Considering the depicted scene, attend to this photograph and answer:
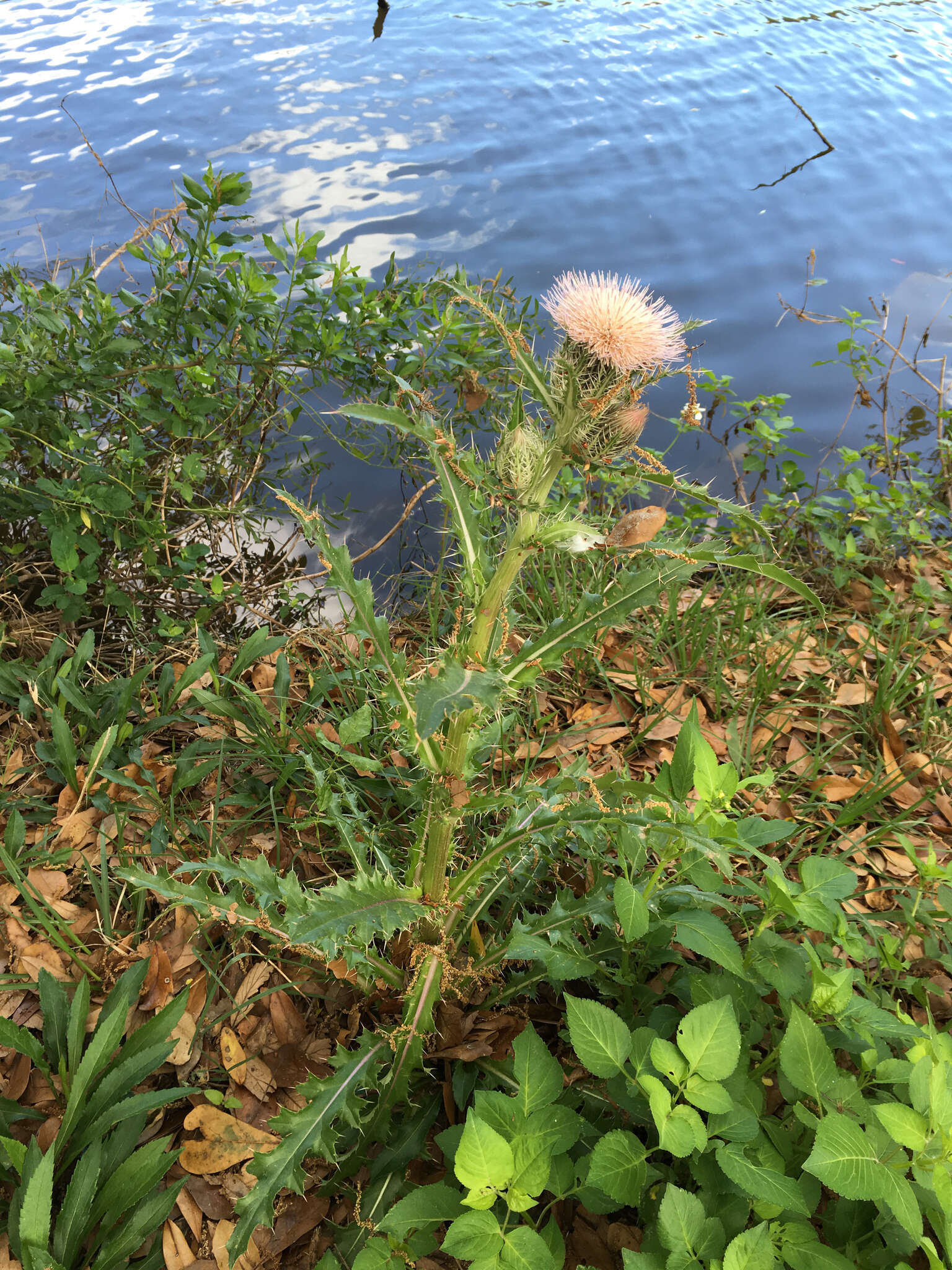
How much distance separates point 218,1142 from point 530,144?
273 inches

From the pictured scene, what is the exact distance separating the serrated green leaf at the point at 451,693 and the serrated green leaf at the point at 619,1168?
0.80 metres

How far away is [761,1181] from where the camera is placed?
129 cm

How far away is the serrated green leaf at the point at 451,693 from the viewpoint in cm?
127

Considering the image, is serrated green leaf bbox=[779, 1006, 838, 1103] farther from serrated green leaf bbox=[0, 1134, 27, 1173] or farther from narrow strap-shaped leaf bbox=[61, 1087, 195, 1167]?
serrated green leaf bbox=[0, 1134, 27, 1173]

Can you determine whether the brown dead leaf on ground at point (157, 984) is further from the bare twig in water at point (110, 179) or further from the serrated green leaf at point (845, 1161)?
the bare twig in water at point (110, 179)

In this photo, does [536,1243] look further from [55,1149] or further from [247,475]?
[247,475]

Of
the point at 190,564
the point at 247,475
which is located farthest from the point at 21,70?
the point at 190,564

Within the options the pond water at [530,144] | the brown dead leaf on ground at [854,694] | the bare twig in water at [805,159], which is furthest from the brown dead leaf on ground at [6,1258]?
the bare twig in water at [805,159]

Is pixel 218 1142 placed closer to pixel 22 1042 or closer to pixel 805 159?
pixel 22 1042

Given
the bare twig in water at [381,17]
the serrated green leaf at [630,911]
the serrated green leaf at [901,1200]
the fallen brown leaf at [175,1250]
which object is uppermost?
the bare twig in water at [381,17]

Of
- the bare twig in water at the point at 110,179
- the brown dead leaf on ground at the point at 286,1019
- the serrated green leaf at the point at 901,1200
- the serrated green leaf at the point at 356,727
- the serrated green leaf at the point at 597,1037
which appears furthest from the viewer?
the bare twig in water at the point at 110,179

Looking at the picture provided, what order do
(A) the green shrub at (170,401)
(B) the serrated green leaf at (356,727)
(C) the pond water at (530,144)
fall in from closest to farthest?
1. (B) the serrated green leaf at (356,727)
2. (A) the green shrub at (170,401)
3. (C) the pond water at (530,144)

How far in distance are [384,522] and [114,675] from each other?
5.42ft

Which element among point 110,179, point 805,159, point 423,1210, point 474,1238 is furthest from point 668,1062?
point 805,159
